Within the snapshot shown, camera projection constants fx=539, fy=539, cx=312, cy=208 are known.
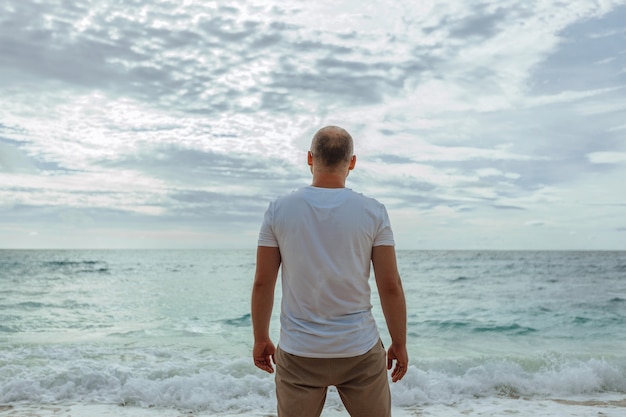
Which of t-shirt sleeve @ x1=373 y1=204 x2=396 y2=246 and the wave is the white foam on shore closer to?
the wave

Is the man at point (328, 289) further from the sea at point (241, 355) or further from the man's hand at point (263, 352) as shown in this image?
the sea at point (241, 355)

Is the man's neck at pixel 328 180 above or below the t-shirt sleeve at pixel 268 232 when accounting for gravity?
above

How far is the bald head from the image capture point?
2.55 meters

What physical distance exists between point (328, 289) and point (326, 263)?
122 mm

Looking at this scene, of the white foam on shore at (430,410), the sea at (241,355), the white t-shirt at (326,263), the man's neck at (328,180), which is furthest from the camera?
the sea at (241,355)

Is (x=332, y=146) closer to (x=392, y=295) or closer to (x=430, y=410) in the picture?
(x=392, y=295)

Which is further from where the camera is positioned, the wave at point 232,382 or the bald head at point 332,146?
the wave at point 232,382

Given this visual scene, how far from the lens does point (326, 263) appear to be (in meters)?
2.45

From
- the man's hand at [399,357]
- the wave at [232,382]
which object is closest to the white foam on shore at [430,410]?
the wave at [232,382]

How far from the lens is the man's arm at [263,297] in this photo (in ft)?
8.48

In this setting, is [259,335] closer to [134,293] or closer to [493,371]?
Result: [493,371]

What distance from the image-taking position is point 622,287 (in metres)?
27.1

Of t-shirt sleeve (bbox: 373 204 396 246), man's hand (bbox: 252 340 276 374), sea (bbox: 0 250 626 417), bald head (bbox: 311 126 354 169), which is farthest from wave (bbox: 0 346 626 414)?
bald head (bbox: 311 126 354 169)

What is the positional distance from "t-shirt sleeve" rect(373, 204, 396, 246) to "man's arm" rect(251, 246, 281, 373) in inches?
19.1
